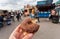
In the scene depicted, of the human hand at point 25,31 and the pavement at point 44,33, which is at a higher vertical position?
the human hand at point 25,31

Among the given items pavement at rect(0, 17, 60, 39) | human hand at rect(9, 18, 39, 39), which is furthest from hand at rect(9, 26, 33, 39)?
pavement at rect(0, 17, 60, 39)

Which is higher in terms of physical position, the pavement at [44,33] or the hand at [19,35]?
the hand at [19,35]

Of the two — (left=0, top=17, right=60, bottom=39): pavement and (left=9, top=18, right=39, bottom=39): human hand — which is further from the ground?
(left=9, top=18, right=39, bottom=39): human hand

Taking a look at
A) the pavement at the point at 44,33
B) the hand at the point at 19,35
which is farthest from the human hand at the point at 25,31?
the pavement at the point at 44,33

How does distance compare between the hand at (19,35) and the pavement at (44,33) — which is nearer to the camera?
the hand at (19,35)

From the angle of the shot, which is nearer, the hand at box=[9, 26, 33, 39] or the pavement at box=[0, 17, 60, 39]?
the hand at box=[9, 26, 33, 39]

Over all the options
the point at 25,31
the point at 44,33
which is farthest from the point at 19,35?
the point at 44,33

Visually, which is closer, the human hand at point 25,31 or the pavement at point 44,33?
the human hand at point 25,31

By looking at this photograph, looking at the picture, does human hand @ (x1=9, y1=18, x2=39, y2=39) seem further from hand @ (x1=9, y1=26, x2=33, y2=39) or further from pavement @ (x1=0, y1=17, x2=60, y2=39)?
pavement @ (x1=0, y1=17, x2=60, y2=39)

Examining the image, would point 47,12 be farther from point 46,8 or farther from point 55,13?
point 55,13

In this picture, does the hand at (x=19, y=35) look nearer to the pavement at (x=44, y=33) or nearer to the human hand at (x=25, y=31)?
the human hand at (x=25, y=31)

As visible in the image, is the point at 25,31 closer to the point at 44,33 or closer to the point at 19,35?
the point at 19,35
